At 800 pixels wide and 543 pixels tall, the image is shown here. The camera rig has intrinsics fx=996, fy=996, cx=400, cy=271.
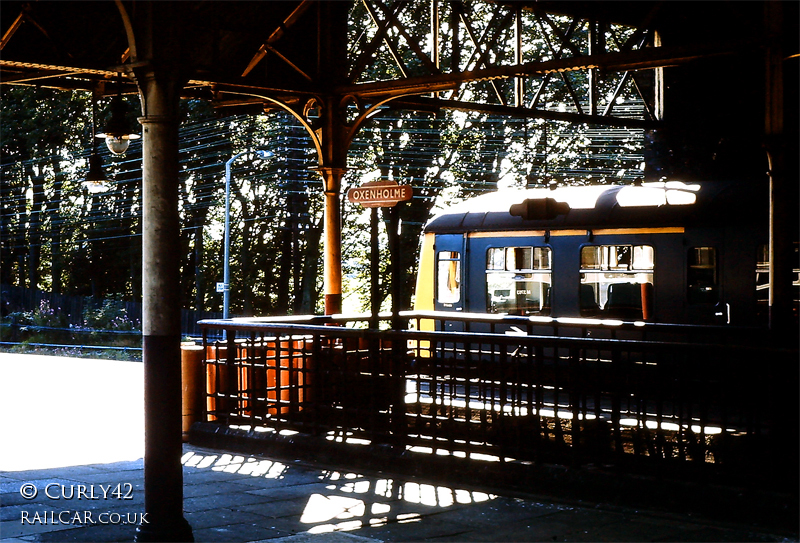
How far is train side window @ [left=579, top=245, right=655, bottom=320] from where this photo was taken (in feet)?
57.6

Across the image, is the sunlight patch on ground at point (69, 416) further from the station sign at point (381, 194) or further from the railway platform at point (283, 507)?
the station sign at point (381, 194)

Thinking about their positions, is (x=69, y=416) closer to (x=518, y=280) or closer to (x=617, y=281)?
(x=518, y=280)

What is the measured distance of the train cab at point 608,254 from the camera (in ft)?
54.2

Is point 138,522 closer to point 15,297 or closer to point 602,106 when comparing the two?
point 602,106

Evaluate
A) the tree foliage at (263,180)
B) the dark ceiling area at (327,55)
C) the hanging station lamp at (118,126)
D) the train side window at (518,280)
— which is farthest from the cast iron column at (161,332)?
the tree foliage at (263,180)

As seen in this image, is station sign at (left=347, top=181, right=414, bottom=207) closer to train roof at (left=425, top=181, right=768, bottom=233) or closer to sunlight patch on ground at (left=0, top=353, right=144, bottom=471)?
sunlight patch on ground at (left=0, top=353, right=144, bottom=471)

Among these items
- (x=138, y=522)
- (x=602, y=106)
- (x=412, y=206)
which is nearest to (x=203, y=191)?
(x=412, y=206)

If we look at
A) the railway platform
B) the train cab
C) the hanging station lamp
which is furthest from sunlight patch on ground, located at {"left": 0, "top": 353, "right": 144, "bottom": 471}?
the train cab

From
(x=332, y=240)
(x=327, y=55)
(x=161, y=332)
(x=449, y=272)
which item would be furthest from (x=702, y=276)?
(x=161, y=332)

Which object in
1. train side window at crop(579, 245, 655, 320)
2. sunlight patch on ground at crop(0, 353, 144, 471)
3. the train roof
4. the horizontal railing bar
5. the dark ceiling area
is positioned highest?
the dark ceiling area

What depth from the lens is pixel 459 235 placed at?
20672mm

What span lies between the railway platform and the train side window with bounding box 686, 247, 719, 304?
8825 millimetres

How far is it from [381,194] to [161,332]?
3.12 meters

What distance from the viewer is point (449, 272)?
68.6ft
